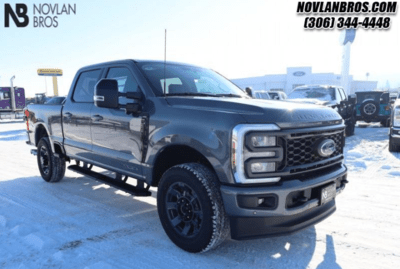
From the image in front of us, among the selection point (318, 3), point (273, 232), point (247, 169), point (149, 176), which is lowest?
point (273, 232)

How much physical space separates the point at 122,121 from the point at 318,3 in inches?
480

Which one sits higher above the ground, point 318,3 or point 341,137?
point 318,3

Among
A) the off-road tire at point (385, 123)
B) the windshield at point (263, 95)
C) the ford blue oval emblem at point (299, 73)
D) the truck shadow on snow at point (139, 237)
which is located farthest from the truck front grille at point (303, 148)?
the ford blue oval emblem at point (299, 73)

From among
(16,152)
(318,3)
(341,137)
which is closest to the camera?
(341,137)

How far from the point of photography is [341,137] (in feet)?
10.4

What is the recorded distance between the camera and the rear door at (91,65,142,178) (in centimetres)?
332

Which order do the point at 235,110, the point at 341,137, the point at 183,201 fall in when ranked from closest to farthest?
the point at 235,110 → the point at 183,201 → the point at 341,137

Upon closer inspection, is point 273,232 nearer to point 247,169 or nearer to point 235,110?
point 247,169

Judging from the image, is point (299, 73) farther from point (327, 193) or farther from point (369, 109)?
point (327, 193)

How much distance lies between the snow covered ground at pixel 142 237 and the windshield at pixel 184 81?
1.59 meters

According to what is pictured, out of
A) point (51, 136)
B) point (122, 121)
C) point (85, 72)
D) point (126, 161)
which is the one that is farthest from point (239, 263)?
point (51, 136)

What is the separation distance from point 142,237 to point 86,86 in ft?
8.20

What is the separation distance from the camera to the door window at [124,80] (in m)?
3.53

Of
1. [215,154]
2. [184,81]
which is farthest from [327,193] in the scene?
[184,81]
